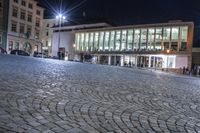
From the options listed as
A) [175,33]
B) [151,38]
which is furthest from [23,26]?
[175,33]

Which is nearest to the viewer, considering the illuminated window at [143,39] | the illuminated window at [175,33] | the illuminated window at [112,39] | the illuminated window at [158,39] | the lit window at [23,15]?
the illuminated window at [175,33]

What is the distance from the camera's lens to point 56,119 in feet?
12.7

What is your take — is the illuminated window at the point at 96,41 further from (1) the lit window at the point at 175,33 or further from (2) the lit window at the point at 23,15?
(1) the lit window at the point at 175,33

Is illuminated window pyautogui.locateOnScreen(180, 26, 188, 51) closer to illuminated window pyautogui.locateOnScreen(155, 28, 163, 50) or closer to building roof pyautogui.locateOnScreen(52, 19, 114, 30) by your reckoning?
illuminated window pyautogui.locateOnScreen(155, 28, 163, 50)

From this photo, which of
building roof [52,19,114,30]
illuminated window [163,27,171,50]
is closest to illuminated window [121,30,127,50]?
building roof [52,19,114,30]

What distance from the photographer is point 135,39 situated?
65.2m

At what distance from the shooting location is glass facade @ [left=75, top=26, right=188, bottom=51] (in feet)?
188

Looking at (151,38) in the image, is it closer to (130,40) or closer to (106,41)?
(130,40)

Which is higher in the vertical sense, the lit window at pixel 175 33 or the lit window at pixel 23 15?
the lit window at pixel 23 15

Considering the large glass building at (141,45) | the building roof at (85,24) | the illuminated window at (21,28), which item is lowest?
the large glass building at (141,45)

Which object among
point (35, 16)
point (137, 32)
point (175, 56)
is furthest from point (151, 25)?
point (35, 16)

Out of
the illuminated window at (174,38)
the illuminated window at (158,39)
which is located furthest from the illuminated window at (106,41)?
the illuminated window at (174,38)

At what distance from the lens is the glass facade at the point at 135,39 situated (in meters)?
57.3

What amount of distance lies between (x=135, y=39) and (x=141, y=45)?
266 centimetres
